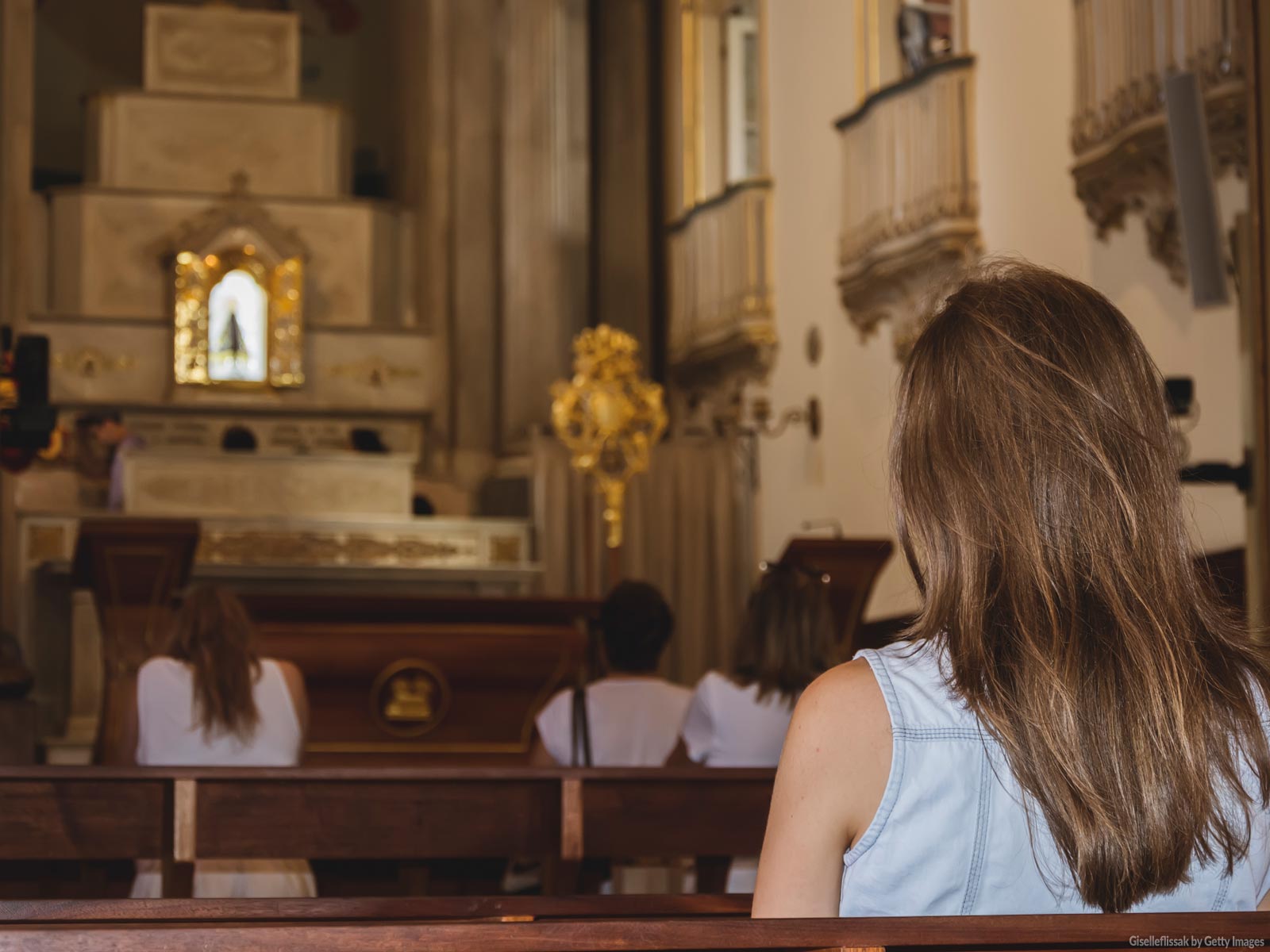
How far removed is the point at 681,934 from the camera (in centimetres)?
146

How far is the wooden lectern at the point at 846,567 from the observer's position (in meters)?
7.94

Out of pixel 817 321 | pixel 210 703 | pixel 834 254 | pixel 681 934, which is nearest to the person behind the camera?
pixel 681 934

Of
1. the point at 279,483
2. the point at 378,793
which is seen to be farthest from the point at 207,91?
the point at 378,793

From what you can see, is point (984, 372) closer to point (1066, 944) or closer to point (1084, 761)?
point (1084, 761)

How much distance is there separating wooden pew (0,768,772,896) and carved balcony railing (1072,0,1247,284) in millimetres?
4432

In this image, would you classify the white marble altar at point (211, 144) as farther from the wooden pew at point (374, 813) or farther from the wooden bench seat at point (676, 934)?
the wooden bench seat at point (676, 934)

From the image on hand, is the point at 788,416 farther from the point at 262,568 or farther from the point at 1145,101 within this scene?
the point at 1145,101

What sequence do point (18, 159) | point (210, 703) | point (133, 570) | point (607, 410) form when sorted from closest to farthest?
point (210, 703)
point (133, 570)
point (607, 410)
point (18, 159)

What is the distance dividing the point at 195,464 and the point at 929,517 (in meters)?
12.0

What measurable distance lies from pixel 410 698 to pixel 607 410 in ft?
13.1

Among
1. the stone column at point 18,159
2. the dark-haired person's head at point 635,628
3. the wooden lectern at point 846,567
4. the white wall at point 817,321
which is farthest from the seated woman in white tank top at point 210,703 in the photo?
the stone column at point 18,159

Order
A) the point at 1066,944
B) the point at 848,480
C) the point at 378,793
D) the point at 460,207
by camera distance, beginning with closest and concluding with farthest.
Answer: the point at 1066,944
the point at 378,793
the point at 848,480
the point at 460,207

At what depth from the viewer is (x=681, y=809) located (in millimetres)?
3625

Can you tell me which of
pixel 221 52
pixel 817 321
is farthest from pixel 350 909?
pixel 221 52
